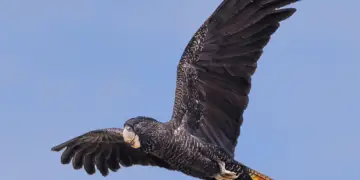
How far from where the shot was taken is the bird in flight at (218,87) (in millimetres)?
27094

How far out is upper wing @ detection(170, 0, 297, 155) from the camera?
2738cm

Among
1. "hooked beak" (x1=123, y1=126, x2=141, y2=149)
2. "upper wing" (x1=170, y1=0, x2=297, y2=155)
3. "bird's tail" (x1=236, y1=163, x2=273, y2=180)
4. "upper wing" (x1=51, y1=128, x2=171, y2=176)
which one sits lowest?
"bird's tail" (x1=236, y1=163, x2=273, y2=180)

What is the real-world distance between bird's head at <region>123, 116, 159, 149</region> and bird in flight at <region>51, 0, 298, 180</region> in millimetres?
275

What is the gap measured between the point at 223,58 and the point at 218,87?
27.1 inches

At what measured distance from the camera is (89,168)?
98.2ft

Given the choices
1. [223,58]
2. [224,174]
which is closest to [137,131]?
[224,174]

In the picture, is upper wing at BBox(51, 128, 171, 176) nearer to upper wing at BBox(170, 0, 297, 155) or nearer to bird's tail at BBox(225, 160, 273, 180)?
upper wing at BBox(170, 0, 297, 155)

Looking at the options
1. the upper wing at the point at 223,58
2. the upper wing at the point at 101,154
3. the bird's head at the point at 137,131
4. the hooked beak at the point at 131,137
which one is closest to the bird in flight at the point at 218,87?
the upper wing at the point at 223,58

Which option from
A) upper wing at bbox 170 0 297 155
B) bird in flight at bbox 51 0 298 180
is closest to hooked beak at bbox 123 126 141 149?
bird in flight at bbox 51 0 298 180

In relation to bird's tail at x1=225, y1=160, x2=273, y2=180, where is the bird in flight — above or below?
above

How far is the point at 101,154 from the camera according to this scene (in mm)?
29781

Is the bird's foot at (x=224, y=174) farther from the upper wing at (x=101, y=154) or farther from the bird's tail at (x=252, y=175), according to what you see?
the upper wing at (x=101, y=154)

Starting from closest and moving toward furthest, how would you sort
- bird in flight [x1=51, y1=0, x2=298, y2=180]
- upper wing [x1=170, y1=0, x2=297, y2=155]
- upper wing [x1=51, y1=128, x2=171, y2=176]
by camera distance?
bird in flight [x1=51, y1=0, x2=298, y2=180], upper wing [x1=170, y1=0, x2=297, y2=155], upper wing [x1=51, y1=128, x2=171, y2=176]

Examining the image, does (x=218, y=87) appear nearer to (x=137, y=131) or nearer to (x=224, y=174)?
(x=224, y=174)
